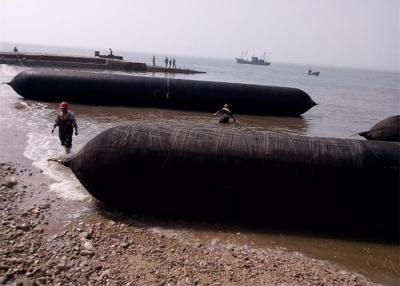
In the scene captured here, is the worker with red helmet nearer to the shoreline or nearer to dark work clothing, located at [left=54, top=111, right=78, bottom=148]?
dark work clothing, located at [left=54, top=111, right=78, bottom=148]

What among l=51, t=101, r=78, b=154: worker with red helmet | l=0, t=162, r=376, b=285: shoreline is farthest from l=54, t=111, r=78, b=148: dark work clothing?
l=0, t=162, r=376, b=285: shoreline

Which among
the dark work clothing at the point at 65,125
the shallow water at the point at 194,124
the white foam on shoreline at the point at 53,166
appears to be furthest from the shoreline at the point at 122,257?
the dark work clothing at the point at 65,125

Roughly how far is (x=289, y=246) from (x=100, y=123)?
36.1 ft

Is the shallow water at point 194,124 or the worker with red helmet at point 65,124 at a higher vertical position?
the worker with red helmet at point 65,124

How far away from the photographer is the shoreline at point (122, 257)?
5414 millimetres

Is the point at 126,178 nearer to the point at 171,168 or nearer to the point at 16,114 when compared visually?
the point at 171,168

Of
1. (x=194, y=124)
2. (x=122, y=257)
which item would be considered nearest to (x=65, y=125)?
(x=122, y=257)

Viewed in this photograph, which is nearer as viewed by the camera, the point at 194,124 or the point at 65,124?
the point at 65,124

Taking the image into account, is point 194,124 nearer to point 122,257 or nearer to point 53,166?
point 53,166

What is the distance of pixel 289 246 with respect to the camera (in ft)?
22.5

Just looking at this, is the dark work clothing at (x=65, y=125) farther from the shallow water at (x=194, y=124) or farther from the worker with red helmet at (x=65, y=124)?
the shallow water at (x=194, y=124)

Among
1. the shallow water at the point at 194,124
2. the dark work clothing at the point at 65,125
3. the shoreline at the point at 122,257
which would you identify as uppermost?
the dark work clothing at the point at 65,125

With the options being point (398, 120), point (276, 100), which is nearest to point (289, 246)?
point (398, 120)

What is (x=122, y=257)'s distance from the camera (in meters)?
5.93
